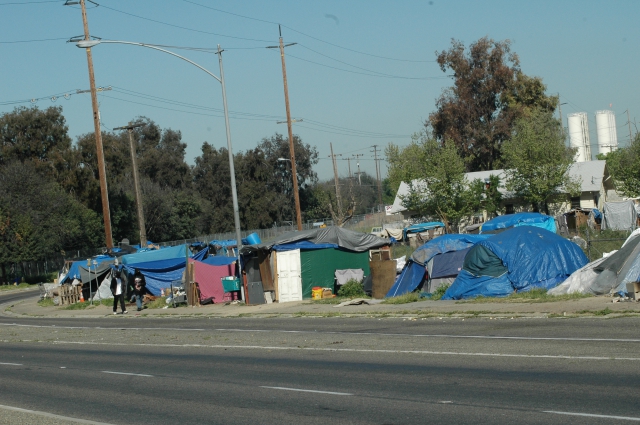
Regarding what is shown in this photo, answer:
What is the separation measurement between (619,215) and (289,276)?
24.9 m

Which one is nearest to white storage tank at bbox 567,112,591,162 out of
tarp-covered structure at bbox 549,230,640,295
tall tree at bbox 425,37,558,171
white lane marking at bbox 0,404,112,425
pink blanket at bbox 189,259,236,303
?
tall tree at bbox 425,37,558,171

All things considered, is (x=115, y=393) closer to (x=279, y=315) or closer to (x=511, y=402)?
(x=511, y=402)

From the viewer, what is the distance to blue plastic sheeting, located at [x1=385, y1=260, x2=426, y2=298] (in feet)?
83.2

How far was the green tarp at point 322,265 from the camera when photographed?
28.9 metres

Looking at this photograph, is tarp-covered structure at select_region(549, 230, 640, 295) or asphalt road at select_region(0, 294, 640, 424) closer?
asphalt road at select_region(0, 294, 640, 424)

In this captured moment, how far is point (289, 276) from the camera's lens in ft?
94.1

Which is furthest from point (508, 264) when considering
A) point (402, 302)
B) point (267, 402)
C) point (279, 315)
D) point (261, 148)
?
point (261, 148)

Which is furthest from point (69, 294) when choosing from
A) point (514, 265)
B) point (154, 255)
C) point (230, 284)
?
point (514, 265)

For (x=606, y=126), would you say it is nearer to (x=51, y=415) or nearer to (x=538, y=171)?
(x=538, y=171)

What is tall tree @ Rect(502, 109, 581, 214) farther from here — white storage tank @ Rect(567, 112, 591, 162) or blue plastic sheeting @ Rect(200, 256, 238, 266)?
white storage tank @ Rect(567, 112, 591, 162)

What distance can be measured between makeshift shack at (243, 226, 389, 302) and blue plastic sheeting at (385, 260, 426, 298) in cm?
435

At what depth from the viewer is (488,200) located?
5450 cm

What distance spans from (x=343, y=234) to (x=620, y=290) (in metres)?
13.4

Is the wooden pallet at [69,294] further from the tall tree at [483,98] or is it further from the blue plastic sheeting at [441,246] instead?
the tall tree at [483,98]
